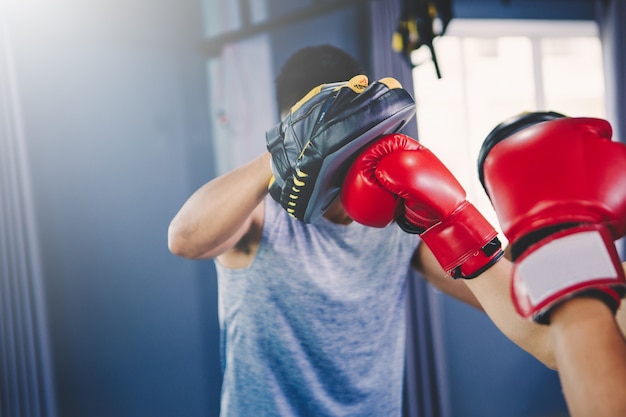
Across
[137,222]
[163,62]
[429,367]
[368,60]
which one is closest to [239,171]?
[137,222]

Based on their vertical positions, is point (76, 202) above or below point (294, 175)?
below

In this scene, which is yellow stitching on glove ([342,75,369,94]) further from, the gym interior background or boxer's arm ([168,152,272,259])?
the gym interior background

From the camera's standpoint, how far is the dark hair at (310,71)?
1.19m

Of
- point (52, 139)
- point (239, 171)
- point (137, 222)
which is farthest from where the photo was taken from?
point (137, 222)

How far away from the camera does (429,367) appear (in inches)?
100

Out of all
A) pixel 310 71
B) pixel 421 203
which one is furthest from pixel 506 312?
pixel 310 71

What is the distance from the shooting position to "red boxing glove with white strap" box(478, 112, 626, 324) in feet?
1.67

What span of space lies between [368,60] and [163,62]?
1069mm

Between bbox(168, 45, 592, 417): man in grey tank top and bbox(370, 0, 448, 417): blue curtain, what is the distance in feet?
4.31

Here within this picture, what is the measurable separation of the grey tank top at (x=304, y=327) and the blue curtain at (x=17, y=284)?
1.07 meters

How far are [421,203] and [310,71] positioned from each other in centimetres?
60

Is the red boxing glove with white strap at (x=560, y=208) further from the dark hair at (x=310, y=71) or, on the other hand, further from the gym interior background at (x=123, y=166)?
the gym interior background at (x=123, y=166)

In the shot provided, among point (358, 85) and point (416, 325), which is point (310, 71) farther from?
point (416, 325)

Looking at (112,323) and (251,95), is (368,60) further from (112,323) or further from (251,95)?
(112,323)
